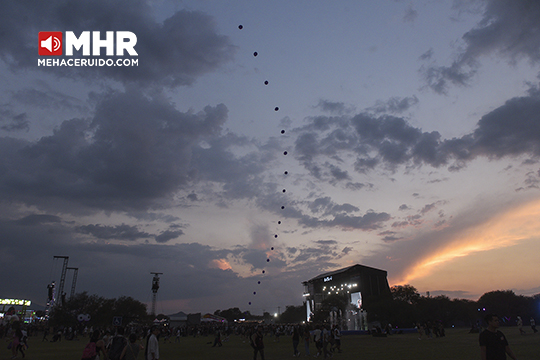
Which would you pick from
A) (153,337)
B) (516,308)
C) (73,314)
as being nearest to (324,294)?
(516,308)

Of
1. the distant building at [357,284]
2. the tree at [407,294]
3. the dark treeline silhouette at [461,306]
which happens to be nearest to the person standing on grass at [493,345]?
the dark treeline silhouette at [461,306]

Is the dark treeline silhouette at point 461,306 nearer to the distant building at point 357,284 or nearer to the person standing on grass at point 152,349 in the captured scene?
the distant building at point 357,284

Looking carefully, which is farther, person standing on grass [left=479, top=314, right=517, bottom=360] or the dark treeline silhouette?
the dark treeline silhouette

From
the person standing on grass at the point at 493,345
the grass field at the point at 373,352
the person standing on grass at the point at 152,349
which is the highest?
the person standing on grass at the point at 493,345

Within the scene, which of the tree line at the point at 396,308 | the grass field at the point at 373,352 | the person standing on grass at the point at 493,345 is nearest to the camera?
the person standing on grass at the point at 493,345

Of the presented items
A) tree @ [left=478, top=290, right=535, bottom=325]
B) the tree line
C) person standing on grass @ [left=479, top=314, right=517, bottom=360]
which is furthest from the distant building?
person standing on grass @ [left=479, top=314, right=517, bottom=360]

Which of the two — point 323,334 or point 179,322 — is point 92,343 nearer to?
point 323,334

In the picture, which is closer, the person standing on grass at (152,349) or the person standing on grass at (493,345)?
the person standing on grass at (493,345)

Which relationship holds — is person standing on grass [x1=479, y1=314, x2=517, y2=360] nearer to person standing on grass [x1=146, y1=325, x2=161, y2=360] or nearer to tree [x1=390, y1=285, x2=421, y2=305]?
person standing on grass [x1=146, y1=325, x2=161, y2=360]

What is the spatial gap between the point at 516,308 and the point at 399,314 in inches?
1611

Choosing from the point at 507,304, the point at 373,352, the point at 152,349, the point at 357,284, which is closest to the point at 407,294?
the point at 357,284

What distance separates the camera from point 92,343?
9.45m

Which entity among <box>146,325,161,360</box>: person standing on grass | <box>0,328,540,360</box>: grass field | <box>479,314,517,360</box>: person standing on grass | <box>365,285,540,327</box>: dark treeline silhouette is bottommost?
<box>365,285,540,327</box>: dark treeline silhouette

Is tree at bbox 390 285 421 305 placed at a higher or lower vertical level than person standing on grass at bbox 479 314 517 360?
lower
